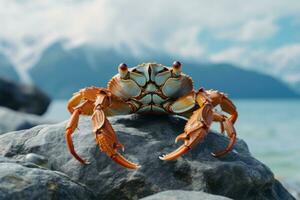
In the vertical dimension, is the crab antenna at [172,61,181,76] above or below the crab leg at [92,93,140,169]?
above

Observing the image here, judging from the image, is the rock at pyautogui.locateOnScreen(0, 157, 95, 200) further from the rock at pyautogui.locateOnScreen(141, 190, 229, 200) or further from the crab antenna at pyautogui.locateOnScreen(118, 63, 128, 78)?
the crab antenna at pyautogui.locateOnScreen(118, 63, 128, 78)

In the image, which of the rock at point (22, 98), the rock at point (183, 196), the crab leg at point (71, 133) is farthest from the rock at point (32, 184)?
the rock at point (22, 98)

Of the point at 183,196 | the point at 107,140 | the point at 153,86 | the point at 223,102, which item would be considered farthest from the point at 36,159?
the point at 223,102

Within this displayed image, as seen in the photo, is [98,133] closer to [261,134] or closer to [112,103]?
[112,103]

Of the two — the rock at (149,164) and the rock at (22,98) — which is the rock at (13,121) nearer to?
the rock at (149,164)

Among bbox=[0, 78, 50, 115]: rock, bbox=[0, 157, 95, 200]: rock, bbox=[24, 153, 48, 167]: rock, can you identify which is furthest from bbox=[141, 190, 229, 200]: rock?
bbox=[0, 78, 50, 115]: rock

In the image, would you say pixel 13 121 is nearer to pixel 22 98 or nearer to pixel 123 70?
pixel 123 70
